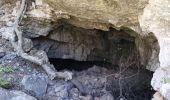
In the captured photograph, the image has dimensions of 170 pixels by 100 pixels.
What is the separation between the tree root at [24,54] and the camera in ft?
14.0

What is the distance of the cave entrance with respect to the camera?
4613 mm

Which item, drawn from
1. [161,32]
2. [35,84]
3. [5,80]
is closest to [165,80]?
[161,32]

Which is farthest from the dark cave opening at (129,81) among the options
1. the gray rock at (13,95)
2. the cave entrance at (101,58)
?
the gray rock at (13,95)

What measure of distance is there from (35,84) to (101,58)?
173 cm

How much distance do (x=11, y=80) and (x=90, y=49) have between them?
5.53 feet

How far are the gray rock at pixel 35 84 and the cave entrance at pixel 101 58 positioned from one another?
47 cm

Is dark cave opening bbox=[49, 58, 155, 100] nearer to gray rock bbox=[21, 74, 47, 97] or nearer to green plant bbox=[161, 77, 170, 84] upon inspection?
gray rock bbox=[21, 74, 47, 97]

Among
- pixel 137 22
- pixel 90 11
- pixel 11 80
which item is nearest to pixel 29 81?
pixel 11 80

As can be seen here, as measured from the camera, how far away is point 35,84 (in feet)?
13.5

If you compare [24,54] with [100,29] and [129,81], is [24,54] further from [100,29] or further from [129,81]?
[129,81]

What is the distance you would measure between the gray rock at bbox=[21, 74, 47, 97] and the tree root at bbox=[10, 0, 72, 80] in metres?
0.13

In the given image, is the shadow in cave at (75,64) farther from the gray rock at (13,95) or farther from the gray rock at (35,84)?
the gray rock at (13,95)

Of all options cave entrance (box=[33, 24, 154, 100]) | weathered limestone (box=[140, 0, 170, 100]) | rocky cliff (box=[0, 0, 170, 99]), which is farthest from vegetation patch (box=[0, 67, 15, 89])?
weathered limestone (box=[140, 0, 170, 100])

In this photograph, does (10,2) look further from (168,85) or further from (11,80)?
(168,85)
